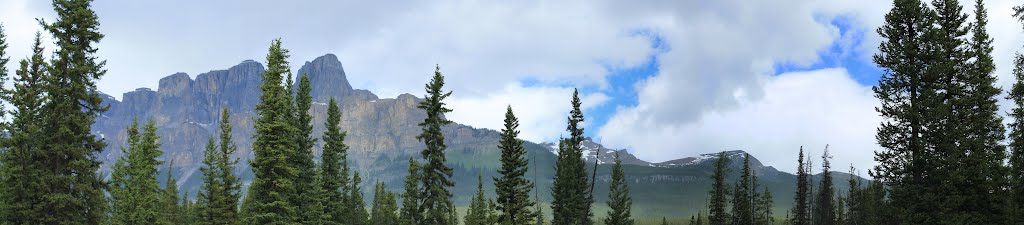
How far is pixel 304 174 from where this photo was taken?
4422cm

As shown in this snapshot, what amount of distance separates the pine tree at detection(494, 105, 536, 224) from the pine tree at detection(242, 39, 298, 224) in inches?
703

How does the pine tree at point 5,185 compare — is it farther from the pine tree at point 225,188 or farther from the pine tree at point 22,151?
the pine tree at point 225,188

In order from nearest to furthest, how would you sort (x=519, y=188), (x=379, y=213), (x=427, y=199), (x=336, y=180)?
(x=427, y=199) → (x=519, y=188) → (x=336, y=180) → (x=379, y=213)

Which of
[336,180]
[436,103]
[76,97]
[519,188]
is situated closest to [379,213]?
[336,180]

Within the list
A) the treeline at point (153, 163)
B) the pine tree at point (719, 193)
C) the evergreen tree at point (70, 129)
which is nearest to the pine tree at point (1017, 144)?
the treeline at point (153, 163)

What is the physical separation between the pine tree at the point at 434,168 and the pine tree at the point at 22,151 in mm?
20108

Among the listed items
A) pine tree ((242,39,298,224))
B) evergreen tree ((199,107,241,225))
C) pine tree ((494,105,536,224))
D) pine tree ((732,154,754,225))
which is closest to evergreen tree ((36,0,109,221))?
pine tree ((242,39,298,224))

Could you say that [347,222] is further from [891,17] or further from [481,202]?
[891,17]

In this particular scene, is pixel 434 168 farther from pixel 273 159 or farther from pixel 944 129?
pixel 944 129

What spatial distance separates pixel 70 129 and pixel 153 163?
20215 mm

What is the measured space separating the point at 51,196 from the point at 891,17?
37.4 m

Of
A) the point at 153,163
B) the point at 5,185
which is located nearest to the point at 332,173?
the point at 153,163

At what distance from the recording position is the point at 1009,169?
1069 inches

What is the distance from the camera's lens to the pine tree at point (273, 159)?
121ft
